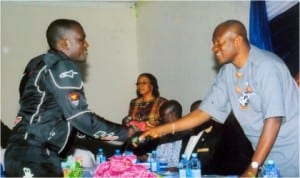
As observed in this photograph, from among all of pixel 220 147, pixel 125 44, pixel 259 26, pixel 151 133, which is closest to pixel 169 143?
pixel 220 147

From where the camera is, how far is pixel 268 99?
7.04ft

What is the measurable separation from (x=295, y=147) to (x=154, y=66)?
3333 mm

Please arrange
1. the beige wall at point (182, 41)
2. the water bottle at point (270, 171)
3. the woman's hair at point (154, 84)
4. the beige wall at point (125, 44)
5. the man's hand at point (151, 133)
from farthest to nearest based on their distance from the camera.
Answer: the woman's hair at point (154, 84), the beige wall at point (125, 44), the beige wall at point (182, 41), the man's hand at point (151, 133), the water bottle at point (270, 171)

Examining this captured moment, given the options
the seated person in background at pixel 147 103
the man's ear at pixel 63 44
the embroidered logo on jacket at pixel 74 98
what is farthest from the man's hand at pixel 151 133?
the seated person in background at pixel 147 103

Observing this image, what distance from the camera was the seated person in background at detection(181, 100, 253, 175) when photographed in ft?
10.0

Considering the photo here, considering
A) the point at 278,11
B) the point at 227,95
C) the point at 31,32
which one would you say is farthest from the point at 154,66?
the point at 227,95

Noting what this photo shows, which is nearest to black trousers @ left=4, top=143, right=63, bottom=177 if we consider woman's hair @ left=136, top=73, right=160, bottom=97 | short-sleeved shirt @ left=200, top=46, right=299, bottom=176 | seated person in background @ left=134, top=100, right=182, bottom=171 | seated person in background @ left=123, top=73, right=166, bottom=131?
short-sleeved shirt @ left=200, top=46, right=299, bottom=176

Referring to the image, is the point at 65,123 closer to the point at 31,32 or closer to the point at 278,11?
the point at 278,11

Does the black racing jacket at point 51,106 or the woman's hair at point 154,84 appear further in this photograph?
the woman's hair at point 154,84

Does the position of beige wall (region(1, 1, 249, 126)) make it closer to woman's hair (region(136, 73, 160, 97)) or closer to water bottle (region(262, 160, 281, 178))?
woman's hair (region(136, 73, 160, 97))

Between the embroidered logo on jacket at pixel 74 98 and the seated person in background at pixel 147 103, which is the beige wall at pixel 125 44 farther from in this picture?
the embroidered logo on jacket at pixel 74 98

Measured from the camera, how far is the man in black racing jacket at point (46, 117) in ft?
7.04

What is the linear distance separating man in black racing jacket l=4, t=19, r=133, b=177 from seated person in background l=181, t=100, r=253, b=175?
1.18 meters

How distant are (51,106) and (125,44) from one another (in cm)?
381
